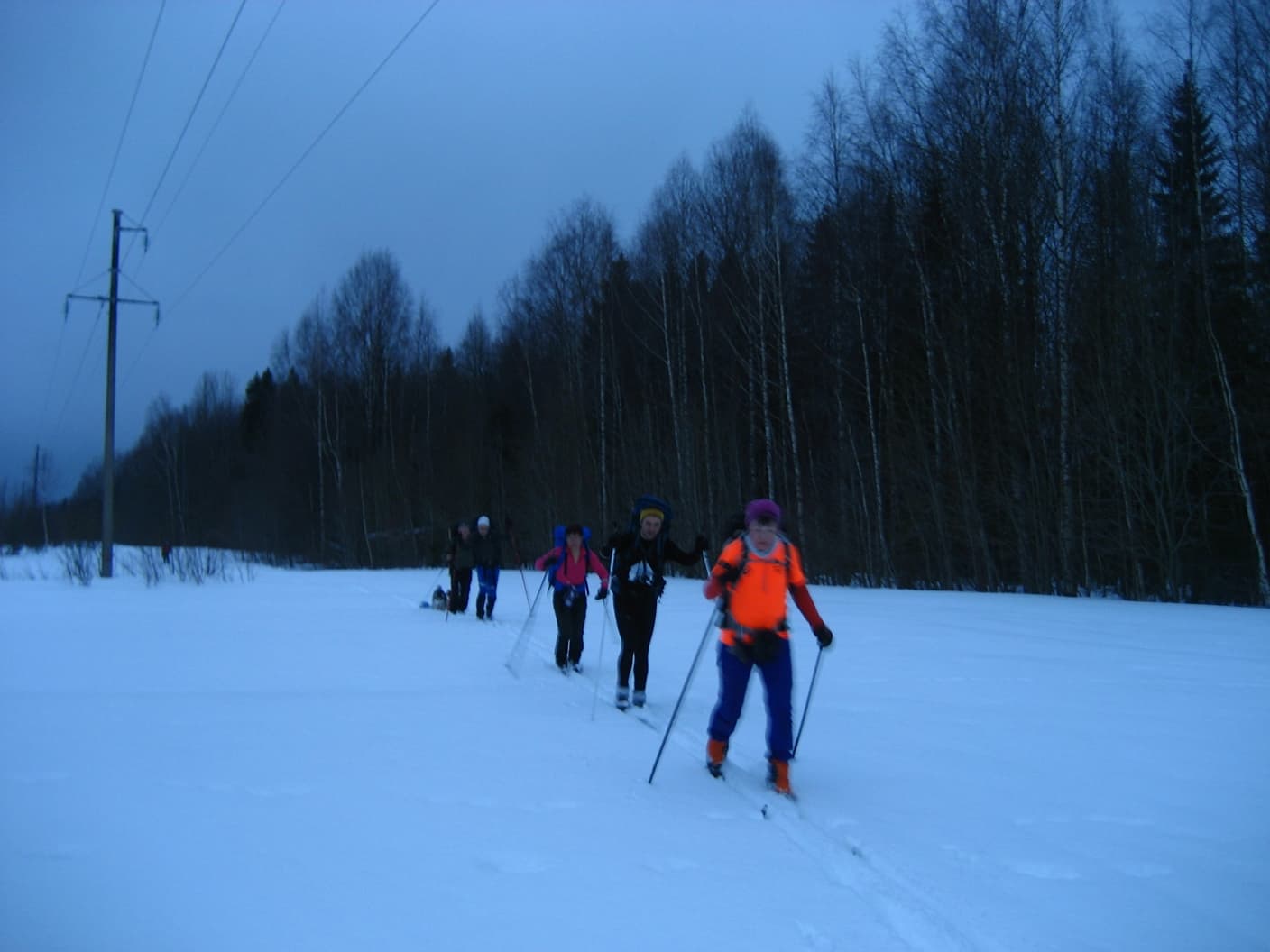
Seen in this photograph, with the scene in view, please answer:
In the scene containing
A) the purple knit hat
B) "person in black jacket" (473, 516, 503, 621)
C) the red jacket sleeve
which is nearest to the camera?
the purple knit hat

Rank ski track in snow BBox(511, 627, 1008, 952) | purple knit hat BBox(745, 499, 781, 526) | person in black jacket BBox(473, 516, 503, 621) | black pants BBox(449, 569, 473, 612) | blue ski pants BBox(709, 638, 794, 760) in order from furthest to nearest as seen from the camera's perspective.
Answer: black pants BBox(449, 569, 473, 612) → person in black jacket BBox(473, 516, 503, 621) → purple knit hat BBox(745, 499, 781, 526) → blue ski pants BBox(709, 638, 794, 760) → ski track in snow BBox(511, 627, 1008, 952)

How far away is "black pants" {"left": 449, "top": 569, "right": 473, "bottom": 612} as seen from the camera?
15633 mm

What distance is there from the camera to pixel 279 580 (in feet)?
94.3

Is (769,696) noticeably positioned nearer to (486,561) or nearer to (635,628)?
(635,628)

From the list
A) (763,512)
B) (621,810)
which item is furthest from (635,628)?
(621,810)

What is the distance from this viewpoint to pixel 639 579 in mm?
7355

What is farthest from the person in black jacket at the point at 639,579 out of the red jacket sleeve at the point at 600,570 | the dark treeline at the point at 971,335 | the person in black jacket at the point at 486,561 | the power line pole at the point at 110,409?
the power line pole at the point at 110,409

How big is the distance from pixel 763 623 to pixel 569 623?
4.80 m

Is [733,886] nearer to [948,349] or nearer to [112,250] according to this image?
[948,349]

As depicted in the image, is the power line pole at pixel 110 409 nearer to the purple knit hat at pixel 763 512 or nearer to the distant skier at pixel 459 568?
the distant skier at pixel 459 568

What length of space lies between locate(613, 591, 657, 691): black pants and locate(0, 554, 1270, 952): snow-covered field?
45cm

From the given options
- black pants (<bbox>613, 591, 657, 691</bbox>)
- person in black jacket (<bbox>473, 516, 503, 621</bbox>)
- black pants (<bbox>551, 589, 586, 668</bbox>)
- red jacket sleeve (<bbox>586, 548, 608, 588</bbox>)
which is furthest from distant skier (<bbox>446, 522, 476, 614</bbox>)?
black pants (<bbox>613, 591, 657, 691</bbox>)

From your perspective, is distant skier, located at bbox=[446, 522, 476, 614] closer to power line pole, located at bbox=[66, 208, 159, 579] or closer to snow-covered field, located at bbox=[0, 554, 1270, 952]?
snow-covered field, located at bbox=[0, 554, 1270, 952]

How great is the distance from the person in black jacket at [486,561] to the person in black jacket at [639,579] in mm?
7555
